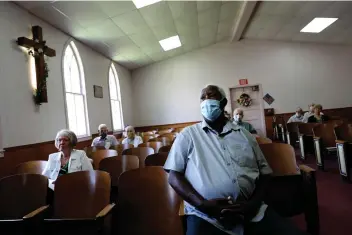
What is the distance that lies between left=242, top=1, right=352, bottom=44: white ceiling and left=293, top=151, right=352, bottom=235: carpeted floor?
14.0 ft

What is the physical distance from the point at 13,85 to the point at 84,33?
2.23m

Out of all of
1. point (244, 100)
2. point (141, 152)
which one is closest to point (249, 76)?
point (244, 100)

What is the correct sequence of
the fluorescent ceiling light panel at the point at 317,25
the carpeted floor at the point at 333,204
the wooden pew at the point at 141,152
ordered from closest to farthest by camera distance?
the carpeted floor at the point at 333,204 → the wooden pew at the point at 141,152 → the fluorescent ceiling light panel at the point at 317,25

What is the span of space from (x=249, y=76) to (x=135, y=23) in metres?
5.48

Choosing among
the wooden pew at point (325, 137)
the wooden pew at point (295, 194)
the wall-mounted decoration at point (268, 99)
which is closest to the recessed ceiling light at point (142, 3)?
the wooden pew at point (325, 137)

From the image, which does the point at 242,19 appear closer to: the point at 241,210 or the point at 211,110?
the point at 211,110

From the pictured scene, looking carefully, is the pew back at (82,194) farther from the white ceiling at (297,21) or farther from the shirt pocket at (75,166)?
the white ceiling at (297,21)

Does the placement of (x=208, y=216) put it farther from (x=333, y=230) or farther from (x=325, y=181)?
(x=325, y=181)

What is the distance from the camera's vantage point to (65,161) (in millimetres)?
2549

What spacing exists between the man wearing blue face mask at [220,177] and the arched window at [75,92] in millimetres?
4384

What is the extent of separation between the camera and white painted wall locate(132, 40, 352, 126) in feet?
31.3

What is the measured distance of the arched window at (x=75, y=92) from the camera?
223 inches

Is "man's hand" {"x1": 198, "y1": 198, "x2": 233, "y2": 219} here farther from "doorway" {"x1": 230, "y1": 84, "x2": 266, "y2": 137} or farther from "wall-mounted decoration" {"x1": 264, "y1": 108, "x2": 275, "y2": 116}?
"wall-mounted decoration" {"x1": 264, "y1": 108, "x2": 275, "y2": 116}

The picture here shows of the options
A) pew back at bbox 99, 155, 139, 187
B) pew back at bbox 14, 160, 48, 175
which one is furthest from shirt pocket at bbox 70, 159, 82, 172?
pew back at bbox 14, 160, 48, 175
